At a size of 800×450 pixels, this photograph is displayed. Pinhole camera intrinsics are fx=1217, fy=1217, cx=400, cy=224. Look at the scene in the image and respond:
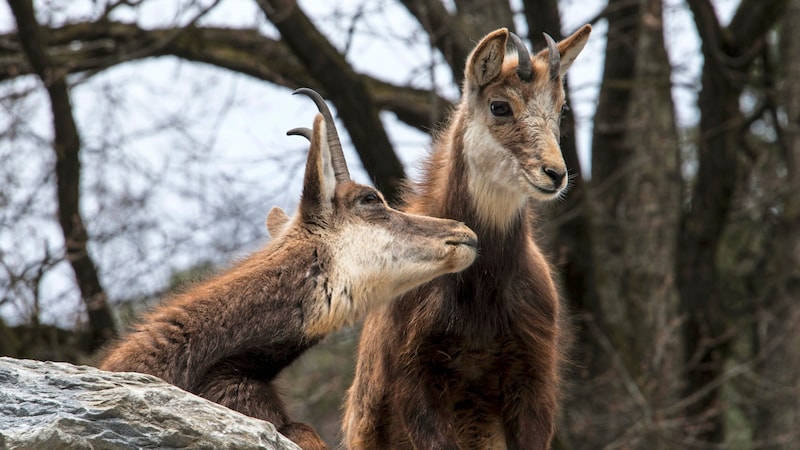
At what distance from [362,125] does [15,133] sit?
357 cm

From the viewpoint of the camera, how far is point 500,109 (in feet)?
24.2

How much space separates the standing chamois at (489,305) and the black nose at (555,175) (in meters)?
0.27

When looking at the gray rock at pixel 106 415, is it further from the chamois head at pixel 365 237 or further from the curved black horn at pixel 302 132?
the curved black horn at pixel 302 132

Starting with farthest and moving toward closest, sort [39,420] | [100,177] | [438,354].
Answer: [100,177] < [438,354] < [39,420]

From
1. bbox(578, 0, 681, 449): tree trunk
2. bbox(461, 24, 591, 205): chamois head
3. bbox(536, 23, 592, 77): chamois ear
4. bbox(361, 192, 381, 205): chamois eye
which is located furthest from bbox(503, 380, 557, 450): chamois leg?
bbox(578, 0, 681, 449): tree trunk

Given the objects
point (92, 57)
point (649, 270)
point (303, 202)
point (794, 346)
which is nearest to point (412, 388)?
point (303, 202)

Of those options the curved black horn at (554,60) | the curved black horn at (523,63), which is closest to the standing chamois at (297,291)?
the curved black horn at (523,63)

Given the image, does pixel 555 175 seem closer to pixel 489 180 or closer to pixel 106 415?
pixel 489 180

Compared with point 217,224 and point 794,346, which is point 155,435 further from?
point 794,346

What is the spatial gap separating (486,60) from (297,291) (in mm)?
1976

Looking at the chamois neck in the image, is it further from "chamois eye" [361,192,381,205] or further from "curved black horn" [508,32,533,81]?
"chamois eye" [361,192,381,205]

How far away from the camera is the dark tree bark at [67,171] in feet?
36.0

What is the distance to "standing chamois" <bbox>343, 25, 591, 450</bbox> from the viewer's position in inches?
290

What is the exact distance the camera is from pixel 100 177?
46.4ft
